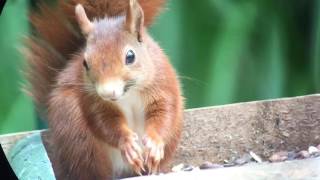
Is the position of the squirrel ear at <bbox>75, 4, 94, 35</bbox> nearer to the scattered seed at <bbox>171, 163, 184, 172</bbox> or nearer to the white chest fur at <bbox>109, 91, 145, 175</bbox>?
the white chest fur at <bbox>109, 91, 145, 175</bbox>

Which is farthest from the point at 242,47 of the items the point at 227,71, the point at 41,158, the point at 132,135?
the point at 41,158

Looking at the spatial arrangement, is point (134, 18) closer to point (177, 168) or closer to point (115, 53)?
point (115, 53)

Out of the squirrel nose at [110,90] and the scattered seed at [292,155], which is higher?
the squirrel nose at [110,90]

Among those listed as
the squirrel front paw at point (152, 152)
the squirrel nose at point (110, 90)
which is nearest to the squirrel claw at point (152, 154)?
the squirrel front paw at point (152, 152)

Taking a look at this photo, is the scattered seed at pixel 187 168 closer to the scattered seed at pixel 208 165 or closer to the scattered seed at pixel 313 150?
the scattered seed at pixel 208 165

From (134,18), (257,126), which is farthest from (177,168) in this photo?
(134,18)

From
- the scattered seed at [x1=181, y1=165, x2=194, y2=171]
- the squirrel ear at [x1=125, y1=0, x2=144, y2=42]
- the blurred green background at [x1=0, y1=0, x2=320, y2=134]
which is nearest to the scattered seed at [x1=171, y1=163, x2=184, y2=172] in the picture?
the scattered seed at [x1=181, y1=165, x2=194, y2=171]

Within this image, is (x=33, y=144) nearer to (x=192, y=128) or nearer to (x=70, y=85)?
(x=70, y=85)
